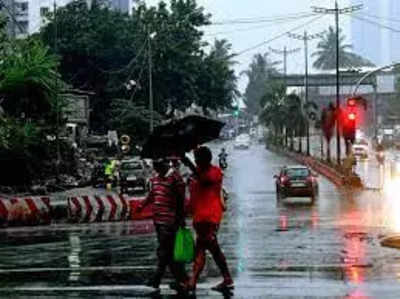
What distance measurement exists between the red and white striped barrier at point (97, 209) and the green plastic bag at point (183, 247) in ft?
62.1

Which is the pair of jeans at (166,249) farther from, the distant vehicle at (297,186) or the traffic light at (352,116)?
the traffic light at (352,116)

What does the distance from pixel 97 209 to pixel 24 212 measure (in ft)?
8.22

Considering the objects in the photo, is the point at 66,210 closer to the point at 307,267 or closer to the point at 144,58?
the point at 307,267

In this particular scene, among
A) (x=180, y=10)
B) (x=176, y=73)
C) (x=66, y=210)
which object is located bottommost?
(x=66, y=210)

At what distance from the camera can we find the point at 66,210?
31797 mm

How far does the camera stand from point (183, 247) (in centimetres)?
1255

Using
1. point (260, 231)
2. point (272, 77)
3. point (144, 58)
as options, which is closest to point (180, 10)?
point (144, 58)

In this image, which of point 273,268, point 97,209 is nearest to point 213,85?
point 97,209

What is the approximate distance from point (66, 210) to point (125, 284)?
1844 centimetres

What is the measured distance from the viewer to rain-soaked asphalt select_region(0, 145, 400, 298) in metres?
Result: 12.9

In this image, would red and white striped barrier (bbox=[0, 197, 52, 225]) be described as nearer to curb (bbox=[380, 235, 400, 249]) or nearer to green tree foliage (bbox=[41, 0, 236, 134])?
curb (bbox=[380, 235, 400, 249])

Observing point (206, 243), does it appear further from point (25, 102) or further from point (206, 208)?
point (25, 102)

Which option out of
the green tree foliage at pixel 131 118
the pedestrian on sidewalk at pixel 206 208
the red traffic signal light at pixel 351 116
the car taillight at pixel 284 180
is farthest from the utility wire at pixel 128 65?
the pedestrian on sidewalk at pixel 206 208

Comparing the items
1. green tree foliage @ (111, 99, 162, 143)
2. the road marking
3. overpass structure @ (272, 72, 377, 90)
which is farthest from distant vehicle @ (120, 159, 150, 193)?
overpass structure @ (272, 72, 377, 90)
